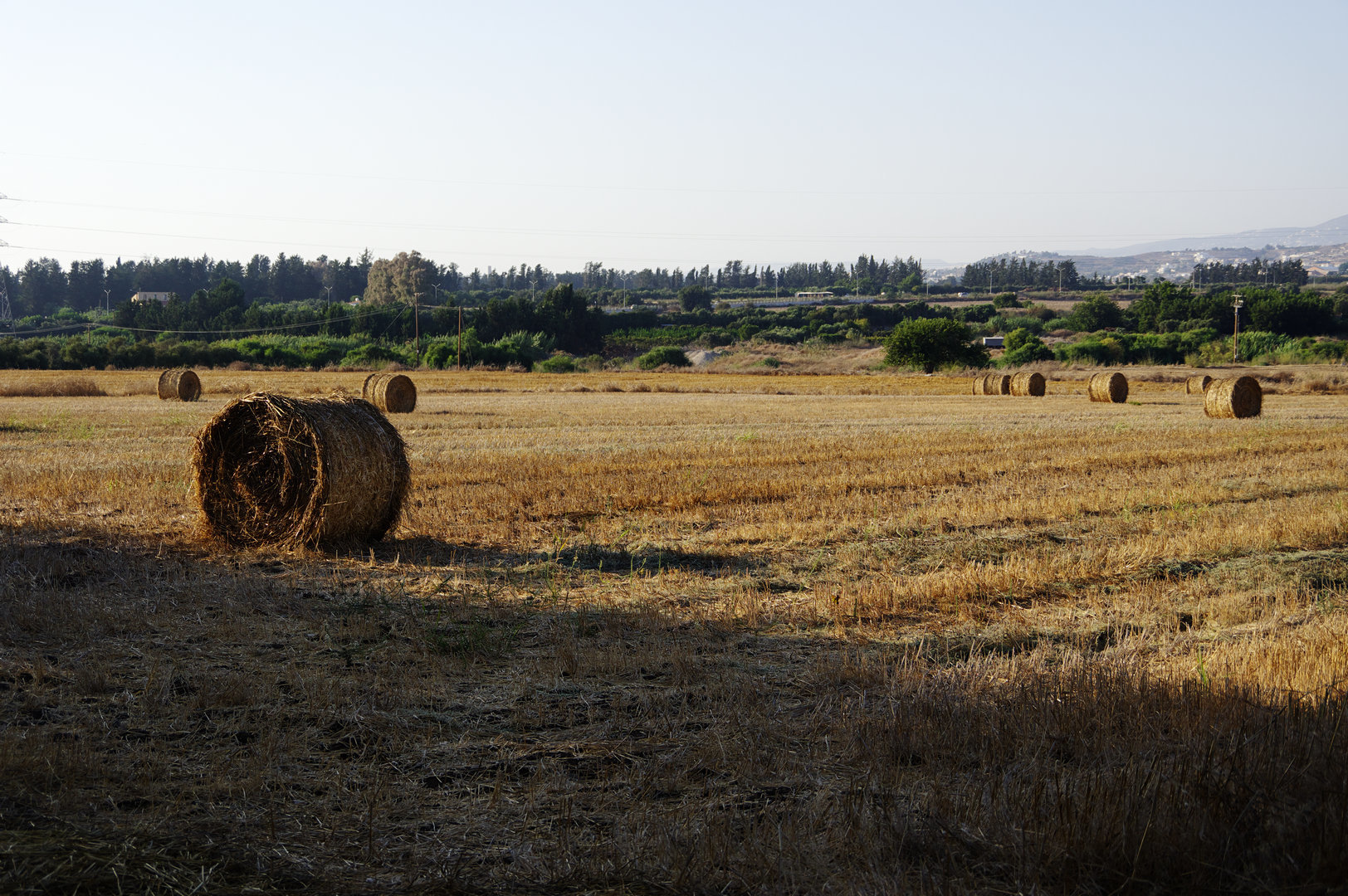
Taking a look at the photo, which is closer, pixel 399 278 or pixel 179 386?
pixel 179 386

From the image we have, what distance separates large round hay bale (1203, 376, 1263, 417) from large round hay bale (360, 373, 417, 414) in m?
22.7

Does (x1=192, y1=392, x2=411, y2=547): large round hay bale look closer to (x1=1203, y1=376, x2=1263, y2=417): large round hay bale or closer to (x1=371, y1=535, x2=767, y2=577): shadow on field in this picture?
(x1=371, y1=535, x2=767, y2=577): shadow on field

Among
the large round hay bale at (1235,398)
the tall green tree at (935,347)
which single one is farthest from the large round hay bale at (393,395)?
the tall green tree at (935,347)

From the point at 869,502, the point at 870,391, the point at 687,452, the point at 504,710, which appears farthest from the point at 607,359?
the point at 504,710

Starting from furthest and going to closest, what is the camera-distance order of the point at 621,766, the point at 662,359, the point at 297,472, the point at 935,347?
the point at 662,359, the point at 935,347, the point at 297,472, the point at 621,766

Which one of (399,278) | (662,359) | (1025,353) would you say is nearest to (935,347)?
(1025,353)

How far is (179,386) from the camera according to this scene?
119 feet

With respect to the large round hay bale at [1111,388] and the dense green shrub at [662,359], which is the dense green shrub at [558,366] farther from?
the large round hay bale at [1111,388]

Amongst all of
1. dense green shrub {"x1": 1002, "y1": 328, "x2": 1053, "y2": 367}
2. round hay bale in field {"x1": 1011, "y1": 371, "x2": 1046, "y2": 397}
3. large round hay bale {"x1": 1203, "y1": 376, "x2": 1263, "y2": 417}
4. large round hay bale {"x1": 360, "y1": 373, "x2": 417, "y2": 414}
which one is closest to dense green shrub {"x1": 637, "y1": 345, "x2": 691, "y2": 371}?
dense green shrub {"x1": 1002, "y1": 328, "x2": 1053, "y2": 367}

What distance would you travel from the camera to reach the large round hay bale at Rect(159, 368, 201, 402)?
3634 centimetres

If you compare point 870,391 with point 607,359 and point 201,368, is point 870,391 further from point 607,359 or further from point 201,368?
point 607,359

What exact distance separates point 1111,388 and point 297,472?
1370 inches

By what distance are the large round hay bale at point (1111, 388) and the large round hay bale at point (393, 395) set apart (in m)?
24.6

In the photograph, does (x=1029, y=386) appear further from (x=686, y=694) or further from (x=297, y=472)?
(x=686, y=694)
